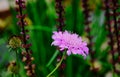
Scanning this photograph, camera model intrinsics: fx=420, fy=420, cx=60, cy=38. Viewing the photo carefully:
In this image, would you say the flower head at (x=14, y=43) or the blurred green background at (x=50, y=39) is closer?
the flower head at (x=14, y=43)

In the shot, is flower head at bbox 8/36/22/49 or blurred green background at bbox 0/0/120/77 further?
blurred green background at bbox 0/0/120/77

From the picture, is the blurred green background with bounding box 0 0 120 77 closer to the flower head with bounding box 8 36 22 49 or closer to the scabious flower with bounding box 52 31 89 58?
the scabious flower with bounding box 52 31 89 58

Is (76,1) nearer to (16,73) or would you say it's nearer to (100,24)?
(100,24)

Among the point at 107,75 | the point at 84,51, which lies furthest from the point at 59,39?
the point at 107,75

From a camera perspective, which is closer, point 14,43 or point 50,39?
point 14,43

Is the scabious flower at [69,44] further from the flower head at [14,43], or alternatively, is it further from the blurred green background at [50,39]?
the blurred green background at [50,39]

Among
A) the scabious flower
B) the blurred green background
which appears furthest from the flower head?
the blurred green background

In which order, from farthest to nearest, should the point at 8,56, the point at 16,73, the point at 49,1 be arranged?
the point at 49,1 < the point at 8,56 < the point at 16,73

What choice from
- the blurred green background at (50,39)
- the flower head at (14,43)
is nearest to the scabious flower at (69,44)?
the flower head at (14,43)

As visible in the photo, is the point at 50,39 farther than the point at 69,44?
Yes

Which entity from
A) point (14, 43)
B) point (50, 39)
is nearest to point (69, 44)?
point (14, 43)

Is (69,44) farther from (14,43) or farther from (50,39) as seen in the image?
(50,39)
